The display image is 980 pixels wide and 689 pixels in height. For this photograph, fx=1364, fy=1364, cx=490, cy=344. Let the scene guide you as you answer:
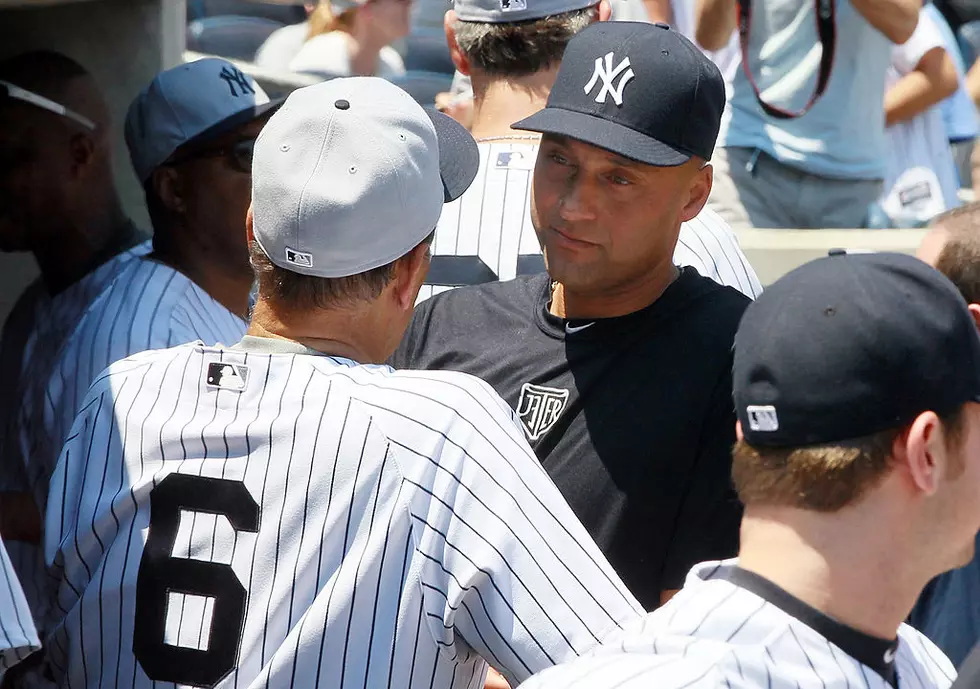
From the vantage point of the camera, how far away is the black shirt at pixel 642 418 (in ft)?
6.66

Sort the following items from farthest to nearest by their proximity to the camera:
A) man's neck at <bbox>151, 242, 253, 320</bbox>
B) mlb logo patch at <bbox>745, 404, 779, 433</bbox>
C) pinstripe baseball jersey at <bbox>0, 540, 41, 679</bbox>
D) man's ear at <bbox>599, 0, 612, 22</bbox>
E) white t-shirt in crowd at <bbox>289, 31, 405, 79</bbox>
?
white t-shirt in crowd at <bbox>289, 31, 405, 79</bbox>
man's neck at <bbox>151, 242, 253, 320</bbox>
man's ear at <bbox>599, 0, 612, 22</bbox>
pinstripe baseball jersey at <bbox>0, 540, 41, 679</bbox>
mlb logo patch at <bbox>745, 404, 779, 433</bbox>

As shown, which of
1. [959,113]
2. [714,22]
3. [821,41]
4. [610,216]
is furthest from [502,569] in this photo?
[959,113]

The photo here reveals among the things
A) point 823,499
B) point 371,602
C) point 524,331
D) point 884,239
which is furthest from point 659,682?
point 884,239

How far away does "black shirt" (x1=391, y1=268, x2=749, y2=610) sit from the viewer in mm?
2029

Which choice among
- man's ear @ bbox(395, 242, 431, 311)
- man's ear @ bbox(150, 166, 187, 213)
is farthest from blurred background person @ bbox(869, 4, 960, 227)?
man's ear @ bbox(395, 242, 431, 311)

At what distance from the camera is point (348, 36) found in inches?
234

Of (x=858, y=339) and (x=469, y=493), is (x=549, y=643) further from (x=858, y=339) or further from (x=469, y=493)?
(x=858, y=339)

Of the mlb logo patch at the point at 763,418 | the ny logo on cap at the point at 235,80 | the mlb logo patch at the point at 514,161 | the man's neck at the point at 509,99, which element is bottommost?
the ny logo on cap at the point at 235,80

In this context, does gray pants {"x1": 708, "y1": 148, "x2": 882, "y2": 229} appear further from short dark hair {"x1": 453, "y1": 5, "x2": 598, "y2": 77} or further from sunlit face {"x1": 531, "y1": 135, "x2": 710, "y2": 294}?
sunlit face {"x1": 531, "y1": 135, "x2": 710, "y2": 294}

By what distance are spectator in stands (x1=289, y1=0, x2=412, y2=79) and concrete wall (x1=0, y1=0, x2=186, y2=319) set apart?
2141mm

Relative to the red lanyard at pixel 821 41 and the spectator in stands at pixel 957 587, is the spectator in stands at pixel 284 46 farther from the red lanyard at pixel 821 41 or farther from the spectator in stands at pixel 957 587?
the spectator in stands at pixel 957 587

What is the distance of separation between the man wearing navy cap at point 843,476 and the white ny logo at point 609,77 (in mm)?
842

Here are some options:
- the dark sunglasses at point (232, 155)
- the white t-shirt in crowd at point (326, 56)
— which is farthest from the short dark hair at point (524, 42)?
the white t-shirt in crowd at point (326, 56)

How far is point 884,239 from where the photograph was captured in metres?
4.64
